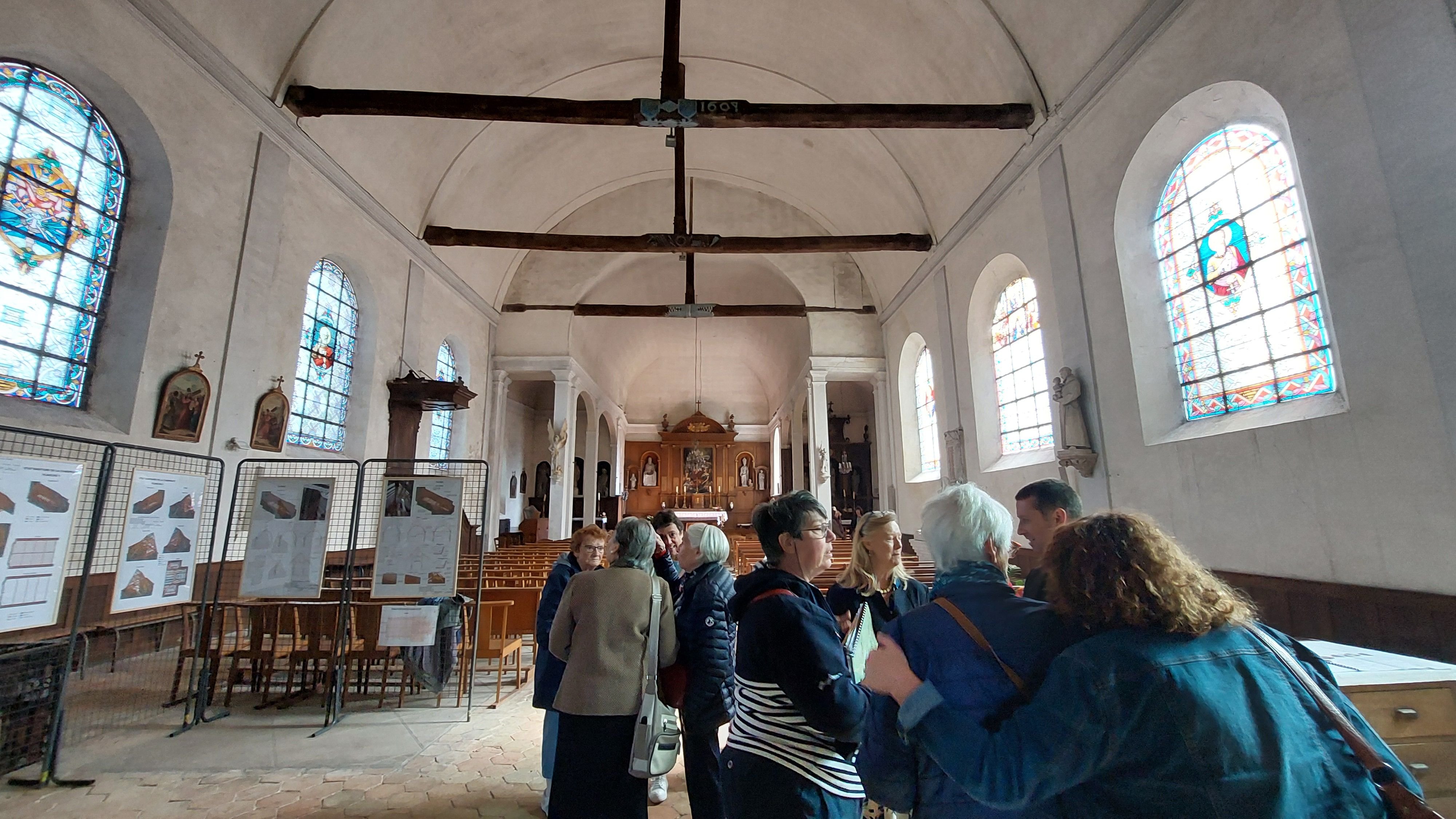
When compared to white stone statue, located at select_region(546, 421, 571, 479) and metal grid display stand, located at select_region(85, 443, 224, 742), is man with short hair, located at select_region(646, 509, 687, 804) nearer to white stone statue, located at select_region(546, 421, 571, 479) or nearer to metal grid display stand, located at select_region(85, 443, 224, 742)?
metal grid display stand, located at select_region(85, 443, 224, 742)

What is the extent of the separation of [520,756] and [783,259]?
11.9 metres

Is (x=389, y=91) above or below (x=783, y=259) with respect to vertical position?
below

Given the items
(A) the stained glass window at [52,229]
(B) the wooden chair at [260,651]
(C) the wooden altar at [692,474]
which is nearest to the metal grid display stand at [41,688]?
(B) the wooden chair at [260,651]

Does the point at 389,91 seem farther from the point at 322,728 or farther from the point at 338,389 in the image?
the point at 322,728

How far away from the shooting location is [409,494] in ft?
14.9

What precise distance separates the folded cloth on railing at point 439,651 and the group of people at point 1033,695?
344 cm

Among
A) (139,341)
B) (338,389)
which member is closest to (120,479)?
(139,341)

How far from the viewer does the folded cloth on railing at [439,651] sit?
179 inches

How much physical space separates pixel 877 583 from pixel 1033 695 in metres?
1.29

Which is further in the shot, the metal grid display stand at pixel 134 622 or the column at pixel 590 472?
the column at pixel 590 472

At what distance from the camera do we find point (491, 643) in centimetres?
526

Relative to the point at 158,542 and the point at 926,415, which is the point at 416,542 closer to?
the point at 158,542

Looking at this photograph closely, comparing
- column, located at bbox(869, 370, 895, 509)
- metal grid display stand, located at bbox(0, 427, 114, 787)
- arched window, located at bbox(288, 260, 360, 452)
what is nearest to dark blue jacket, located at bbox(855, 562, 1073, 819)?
metal grid display stand, located at bbox(0, 427, 114, 787)

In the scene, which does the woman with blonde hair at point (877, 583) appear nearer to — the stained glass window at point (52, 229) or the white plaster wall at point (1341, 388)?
the white plaster wall at point (1341, 388)
